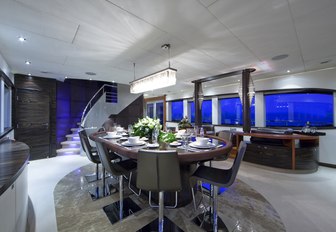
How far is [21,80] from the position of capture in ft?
15.1

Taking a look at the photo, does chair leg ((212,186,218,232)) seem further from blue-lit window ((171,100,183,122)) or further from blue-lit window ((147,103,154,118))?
blue-lit window ((147,103,154,118))

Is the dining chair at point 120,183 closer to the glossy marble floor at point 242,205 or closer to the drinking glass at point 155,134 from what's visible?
the glossy marble floor at point 242,205

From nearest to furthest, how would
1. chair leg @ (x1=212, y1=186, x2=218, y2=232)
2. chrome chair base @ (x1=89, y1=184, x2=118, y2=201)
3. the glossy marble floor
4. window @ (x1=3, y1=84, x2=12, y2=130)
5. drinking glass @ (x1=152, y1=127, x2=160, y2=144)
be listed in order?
chair leg @ (x1=212, y1=186, x2=218, y2=232) → the glossy marble floor → drinking glass @ (x1=152, y1=127, x2=160, y2=144) → chrome chair base @ (x1=89, y1=184, x2=118, y2=201) → window @ (x1=3, y1=84, x2=12, y2=130)

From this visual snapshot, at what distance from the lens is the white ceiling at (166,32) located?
5.87 ft

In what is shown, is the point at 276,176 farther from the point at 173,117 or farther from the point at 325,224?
the point at 173,117

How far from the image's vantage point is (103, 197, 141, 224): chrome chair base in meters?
2.01

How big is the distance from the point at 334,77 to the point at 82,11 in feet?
20.0

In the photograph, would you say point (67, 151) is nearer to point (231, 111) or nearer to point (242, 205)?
point (242, 205)

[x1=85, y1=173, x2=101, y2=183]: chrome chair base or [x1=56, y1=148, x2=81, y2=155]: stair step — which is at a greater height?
[x1=56, y1=148, x2=81, y2=155]: stair step

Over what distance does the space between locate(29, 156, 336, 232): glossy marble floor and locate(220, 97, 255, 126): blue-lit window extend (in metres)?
3.22

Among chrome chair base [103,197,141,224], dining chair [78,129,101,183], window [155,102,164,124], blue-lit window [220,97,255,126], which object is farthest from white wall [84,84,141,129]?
blue-lit window [220,97,255,126]

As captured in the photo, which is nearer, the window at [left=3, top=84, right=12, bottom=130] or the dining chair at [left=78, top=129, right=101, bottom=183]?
the dining chair at [left=78, top=129, right=101, bottom=183]

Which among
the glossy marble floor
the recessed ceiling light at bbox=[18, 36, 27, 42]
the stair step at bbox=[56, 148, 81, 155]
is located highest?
the recessed ceiling light at bbox=[18, 36, 27, 42]

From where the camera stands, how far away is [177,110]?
9.62m
